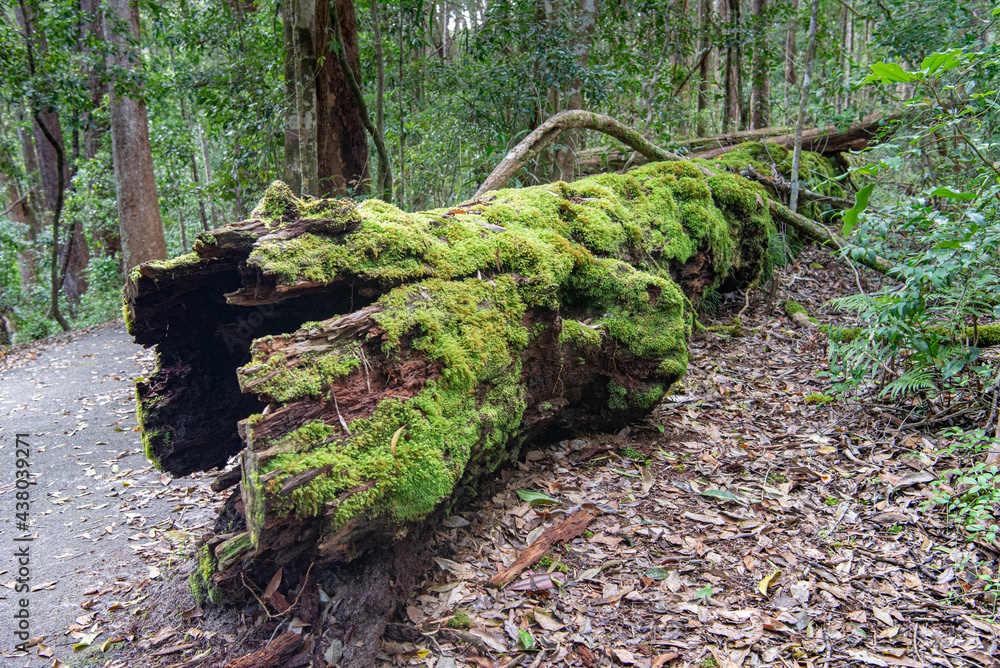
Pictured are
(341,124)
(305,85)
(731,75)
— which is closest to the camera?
(305,85)

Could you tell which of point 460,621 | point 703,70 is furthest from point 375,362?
Result: point 703,70

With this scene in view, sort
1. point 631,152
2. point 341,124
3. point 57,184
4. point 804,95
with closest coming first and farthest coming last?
1. point 804,95
2. point 341,124
3. point 631,152
4. point 57,184

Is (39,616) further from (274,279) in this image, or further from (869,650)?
(869,650)

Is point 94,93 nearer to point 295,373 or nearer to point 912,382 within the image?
point 295,373

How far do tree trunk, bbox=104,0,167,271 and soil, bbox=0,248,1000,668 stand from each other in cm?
655

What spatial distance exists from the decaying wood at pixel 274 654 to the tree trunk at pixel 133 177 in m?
9.48

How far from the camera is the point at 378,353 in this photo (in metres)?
2.59

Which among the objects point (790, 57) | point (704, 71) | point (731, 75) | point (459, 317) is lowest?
point (459, 317)

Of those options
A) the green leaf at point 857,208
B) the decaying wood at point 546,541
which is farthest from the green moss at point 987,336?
the decaying wood at point 546,541

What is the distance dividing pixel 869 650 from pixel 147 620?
3346 millimetres

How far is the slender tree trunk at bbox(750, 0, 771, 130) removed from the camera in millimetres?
10133

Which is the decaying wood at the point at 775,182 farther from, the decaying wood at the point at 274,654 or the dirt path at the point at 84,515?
the dirt path at the point at 84,515

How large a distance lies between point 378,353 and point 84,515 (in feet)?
10.7

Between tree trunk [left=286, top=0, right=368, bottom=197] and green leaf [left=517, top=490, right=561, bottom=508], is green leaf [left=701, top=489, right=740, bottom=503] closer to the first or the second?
green leaf [left=517, top=490, right=561, bottom=508]
